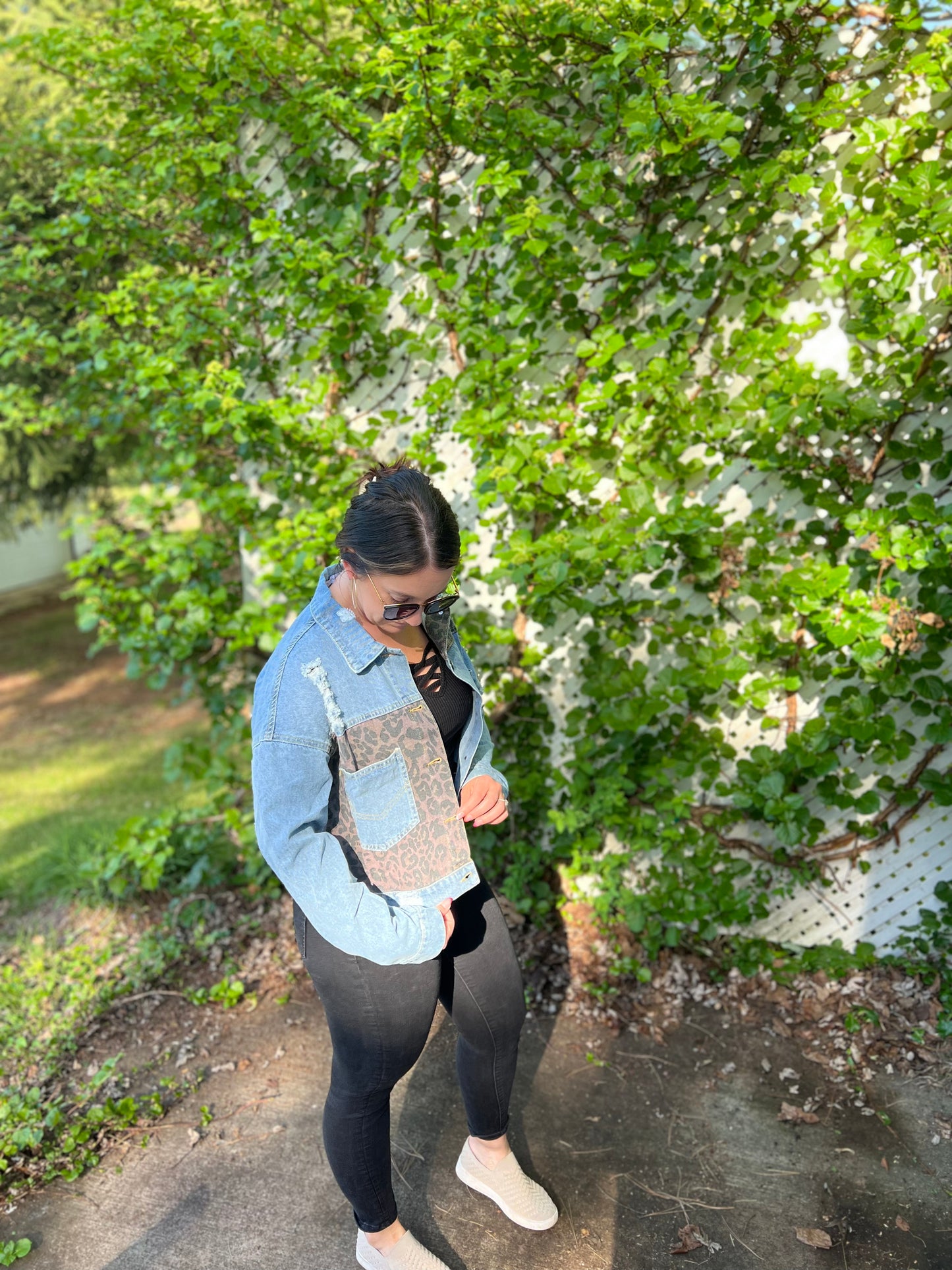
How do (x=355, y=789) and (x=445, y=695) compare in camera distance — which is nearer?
(x=355, y=789)

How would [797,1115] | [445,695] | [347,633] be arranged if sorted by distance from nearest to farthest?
[347,633] < [445,695] < [797,1115]

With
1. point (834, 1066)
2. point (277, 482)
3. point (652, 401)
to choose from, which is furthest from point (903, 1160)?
point (277, 482)

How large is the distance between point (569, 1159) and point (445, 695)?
144cm

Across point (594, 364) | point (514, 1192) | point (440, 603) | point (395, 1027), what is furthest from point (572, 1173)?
point (594, 364)

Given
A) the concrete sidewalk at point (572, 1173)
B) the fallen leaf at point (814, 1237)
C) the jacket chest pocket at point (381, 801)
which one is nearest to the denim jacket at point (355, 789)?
the jacket chest pocket at point (381, 801)

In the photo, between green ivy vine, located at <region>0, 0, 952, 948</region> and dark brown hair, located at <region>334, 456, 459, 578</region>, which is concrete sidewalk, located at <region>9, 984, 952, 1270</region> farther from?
dark brown hair, located at <region>334, 456, 459, 578</region>

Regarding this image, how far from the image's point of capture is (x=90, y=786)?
494 cm

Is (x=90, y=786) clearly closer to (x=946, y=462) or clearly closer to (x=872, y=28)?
(x=946, y=462)

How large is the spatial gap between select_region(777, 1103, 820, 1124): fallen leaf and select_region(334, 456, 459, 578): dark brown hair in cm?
196

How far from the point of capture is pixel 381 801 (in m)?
1.64

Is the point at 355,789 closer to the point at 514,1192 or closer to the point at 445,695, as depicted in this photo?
the point at 445,695

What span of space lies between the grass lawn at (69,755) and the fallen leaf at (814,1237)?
2.50 metres

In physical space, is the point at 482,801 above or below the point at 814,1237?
above

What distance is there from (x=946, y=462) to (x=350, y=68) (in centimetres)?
231
